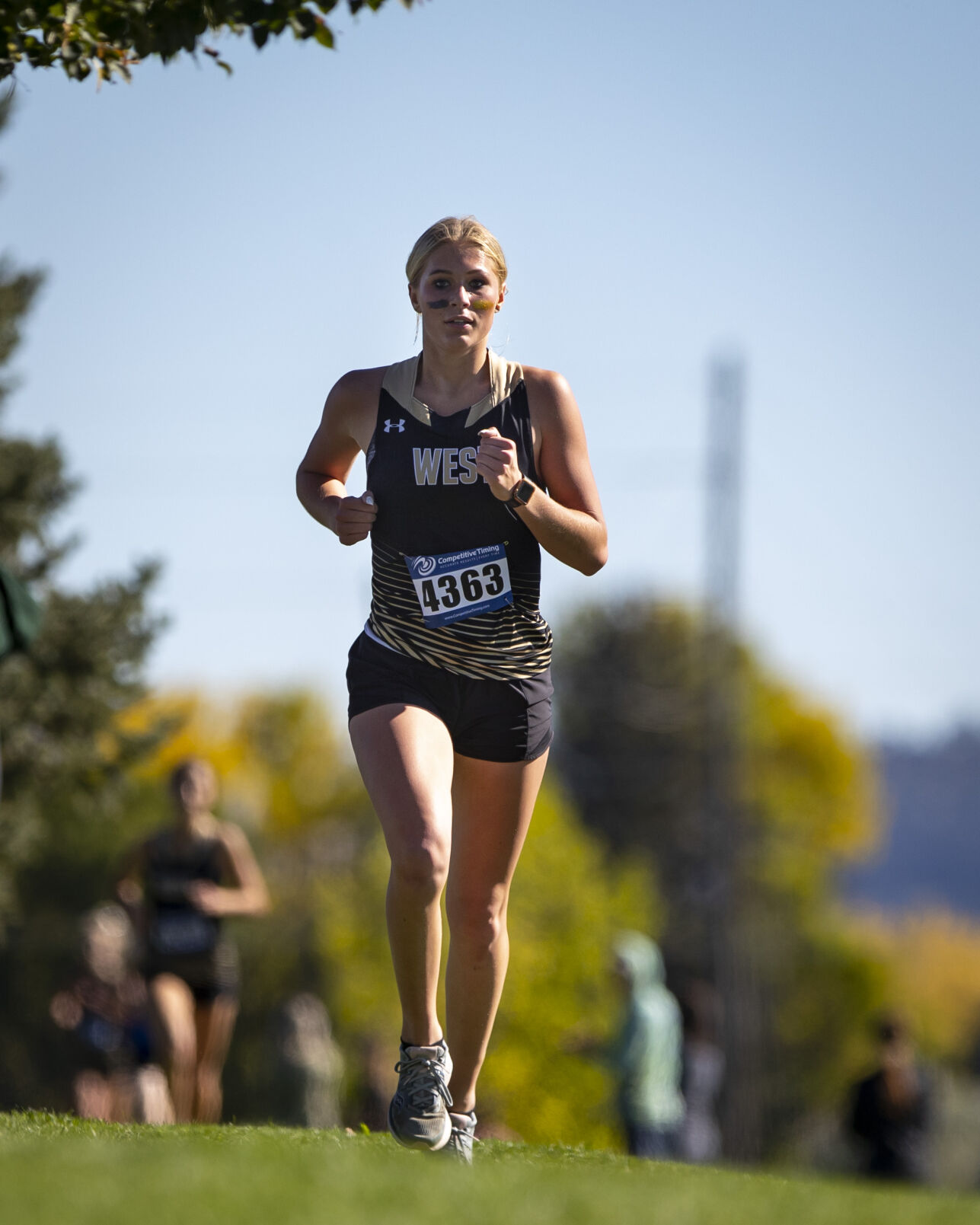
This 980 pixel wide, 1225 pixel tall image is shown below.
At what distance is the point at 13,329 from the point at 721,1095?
104 ft

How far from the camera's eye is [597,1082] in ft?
155

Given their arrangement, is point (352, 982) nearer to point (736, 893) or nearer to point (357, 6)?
point (736, 893)

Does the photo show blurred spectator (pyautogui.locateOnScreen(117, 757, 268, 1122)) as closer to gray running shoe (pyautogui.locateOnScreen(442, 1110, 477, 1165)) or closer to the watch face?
gray running shoe (pyautogui.locateOnScreen(442, 1110, 477, 1165))

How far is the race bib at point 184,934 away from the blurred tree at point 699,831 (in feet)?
134

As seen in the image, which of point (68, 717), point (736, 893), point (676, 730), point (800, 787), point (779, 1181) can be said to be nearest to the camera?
point (779, 1181)

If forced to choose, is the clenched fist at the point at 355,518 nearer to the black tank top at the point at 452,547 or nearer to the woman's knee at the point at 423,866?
the black tank top at the point at 452,547

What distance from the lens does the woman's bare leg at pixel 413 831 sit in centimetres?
479

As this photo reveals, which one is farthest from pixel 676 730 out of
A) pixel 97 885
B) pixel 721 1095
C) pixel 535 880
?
pixel 97 885

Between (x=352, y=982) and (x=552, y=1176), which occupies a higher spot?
(x=552, y=1176)

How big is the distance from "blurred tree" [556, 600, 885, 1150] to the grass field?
46.6 metres

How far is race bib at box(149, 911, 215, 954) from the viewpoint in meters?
10.1

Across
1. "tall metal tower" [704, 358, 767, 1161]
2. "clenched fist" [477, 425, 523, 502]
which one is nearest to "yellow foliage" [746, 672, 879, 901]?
"tall metal tower" [704, 358, 767, 1161]

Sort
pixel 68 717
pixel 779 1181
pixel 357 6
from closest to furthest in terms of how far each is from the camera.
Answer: pixel 779 1181 → pixel 357 6 → pixel 68 717

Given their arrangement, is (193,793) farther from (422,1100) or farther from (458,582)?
(422,1100)
